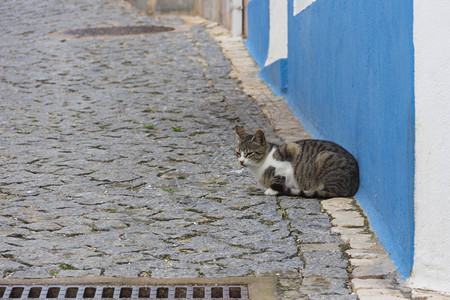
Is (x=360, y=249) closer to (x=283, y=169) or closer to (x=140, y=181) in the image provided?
(x=283, y=169)

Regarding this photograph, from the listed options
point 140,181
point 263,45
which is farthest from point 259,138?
point 263,45

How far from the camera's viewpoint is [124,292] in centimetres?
404

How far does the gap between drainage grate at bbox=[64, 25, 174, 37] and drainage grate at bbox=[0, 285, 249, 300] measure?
34.8 ft

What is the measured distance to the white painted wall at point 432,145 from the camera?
3.60 metres

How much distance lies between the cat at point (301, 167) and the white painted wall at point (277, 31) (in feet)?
12.8

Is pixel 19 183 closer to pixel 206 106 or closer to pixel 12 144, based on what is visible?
pixel 12 144

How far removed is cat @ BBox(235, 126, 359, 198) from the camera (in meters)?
5.54

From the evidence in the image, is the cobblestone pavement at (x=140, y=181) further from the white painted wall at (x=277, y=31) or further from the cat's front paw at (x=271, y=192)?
the white painted wall at (x=277, y=31)

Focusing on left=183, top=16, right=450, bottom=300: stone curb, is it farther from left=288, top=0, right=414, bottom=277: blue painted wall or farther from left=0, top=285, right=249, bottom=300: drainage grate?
left=0, top=285, right=249, bottom=300: drainage grate

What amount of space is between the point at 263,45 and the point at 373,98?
6.28 m

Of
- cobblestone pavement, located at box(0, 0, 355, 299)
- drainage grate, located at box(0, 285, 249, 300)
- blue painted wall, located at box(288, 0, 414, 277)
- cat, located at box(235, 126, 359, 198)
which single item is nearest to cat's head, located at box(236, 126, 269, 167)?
cat, located at box(235, 126, 359, 198)

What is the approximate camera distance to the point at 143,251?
4.62 m

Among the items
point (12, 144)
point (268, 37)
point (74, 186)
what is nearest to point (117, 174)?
point (74, 186)

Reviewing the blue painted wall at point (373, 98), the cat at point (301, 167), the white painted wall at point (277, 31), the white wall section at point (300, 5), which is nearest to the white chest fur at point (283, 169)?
the cat at point (301, 167)
